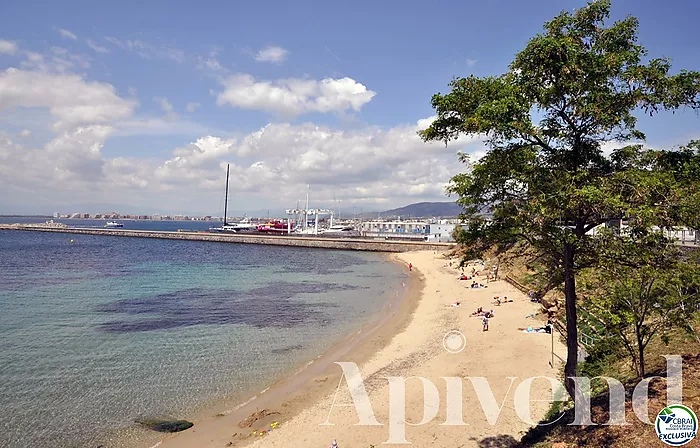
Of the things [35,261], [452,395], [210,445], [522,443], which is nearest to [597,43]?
[522,443]

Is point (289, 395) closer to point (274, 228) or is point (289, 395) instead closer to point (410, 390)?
point (410, 390)

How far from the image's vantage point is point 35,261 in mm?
57094

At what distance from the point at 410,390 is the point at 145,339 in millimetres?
14881

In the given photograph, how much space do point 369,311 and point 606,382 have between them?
20.4 metres

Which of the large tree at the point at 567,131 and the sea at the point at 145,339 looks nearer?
the large tree at the point at 567,131

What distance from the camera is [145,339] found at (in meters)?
21.9

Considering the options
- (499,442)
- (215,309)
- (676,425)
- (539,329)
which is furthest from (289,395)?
(215,309)

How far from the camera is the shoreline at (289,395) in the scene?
1231 cm

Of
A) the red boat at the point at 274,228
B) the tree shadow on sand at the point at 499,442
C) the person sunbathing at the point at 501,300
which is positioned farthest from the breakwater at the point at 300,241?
the tree shadow on sand at the point at 499,442

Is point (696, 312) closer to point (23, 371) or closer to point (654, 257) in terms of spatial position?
point (654, 257)

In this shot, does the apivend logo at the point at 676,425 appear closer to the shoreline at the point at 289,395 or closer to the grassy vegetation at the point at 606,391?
the grassy vegetation at the point at 606,391

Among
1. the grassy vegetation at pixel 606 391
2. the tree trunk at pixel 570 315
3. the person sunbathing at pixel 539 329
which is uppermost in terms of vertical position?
the tree trunk at pixel 570 315

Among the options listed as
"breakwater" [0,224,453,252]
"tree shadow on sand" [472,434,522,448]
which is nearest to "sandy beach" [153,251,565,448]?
"tree shadow on sand" [472,434,522,448]

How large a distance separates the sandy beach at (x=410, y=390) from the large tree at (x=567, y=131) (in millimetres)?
6785
